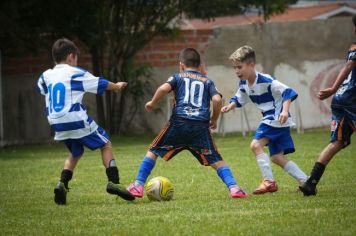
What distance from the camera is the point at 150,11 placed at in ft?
67.5

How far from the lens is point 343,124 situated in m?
7.77

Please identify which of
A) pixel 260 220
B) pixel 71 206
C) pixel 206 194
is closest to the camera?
pixel 260 220

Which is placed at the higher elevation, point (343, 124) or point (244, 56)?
point (244, 56)

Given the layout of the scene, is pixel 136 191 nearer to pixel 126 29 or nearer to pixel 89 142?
pixel 89 142

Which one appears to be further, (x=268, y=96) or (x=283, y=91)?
(x=268, y=96)

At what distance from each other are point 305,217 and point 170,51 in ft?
49.3

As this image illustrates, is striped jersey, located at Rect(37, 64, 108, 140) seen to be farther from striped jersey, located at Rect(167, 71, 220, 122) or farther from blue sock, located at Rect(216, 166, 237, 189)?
blue sock, located at Rect(216, 166, 237, 189)

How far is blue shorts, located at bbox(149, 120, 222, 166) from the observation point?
7949mm

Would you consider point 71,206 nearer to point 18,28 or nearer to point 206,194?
point 206,194

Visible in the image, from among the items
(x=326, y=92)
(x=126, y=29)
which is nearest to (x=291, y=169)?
(x=326, y=92)

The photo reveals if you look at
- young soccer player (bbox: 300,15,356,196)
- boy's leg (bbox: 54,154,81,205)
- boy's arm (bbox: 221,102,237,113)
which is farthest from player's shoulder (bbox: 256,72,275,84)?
boy's leg (bbox: 54,154,81,205)

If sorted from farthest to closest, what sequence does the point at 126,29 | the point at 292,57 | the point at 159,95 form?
the point at 292,57, the point at 126,29, the point at 159,95

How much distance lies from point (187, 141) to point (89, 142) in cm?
97

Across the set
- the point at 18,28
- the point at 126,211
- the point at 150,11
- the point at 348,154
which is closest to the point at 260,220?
the point at 126,211
